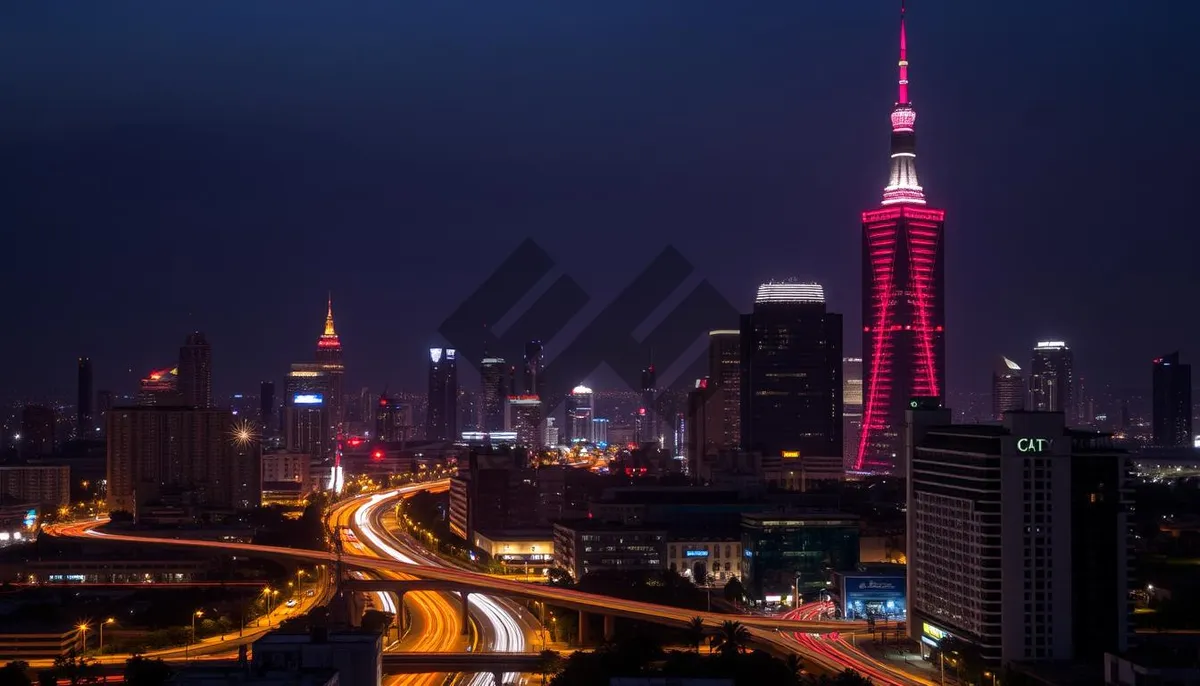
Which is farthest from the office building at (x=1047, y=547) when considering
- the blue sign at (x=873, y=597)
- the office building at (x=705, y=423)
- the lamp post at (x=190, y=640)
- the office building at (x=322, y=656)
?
the office building at (x=705, y=423)

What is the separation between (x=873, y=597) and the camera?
2756 centimetres

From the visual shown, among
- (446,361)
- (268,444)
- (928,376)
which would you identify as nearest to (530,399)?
(446,361)

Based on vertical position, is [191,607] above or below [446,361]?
below

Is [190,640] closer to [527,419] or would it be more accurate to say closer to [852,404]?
[852,404]

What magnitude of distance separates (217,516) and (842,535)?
22113 millimetres

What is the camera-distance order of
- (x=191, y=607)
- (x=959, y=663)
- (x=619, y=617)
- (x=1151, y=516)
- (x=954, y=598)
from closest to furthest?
(x=959, y=663) < (x=954, y=598) < (x=619, y=617) < (x=191, y=607) < (x=1151, y=516)

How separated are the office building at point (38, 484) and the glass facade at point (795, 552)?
3140 centimetres

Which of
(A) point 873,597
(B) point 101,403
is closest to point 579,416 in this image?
(B) point 101,403

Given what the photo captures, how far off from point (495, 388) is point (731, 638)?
79417 millimetres

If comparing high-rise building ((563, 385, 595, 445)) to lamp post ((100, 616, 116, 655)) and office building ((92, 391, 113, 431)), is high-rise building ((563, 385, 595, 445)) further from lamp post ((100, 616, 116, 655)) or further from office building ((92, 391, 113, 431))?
lamp post ((100, 616, 116, 655))

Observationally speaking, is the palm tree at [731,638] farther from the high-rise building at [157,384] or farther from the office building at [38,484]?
the high-rise building at [157,384]

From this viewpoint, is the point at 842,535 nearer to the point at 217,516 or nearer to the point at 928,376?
the point at 217,516

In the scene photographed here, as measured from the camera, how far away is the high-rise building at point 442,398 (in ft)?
336

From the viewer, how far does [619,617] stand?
87.0 feet
